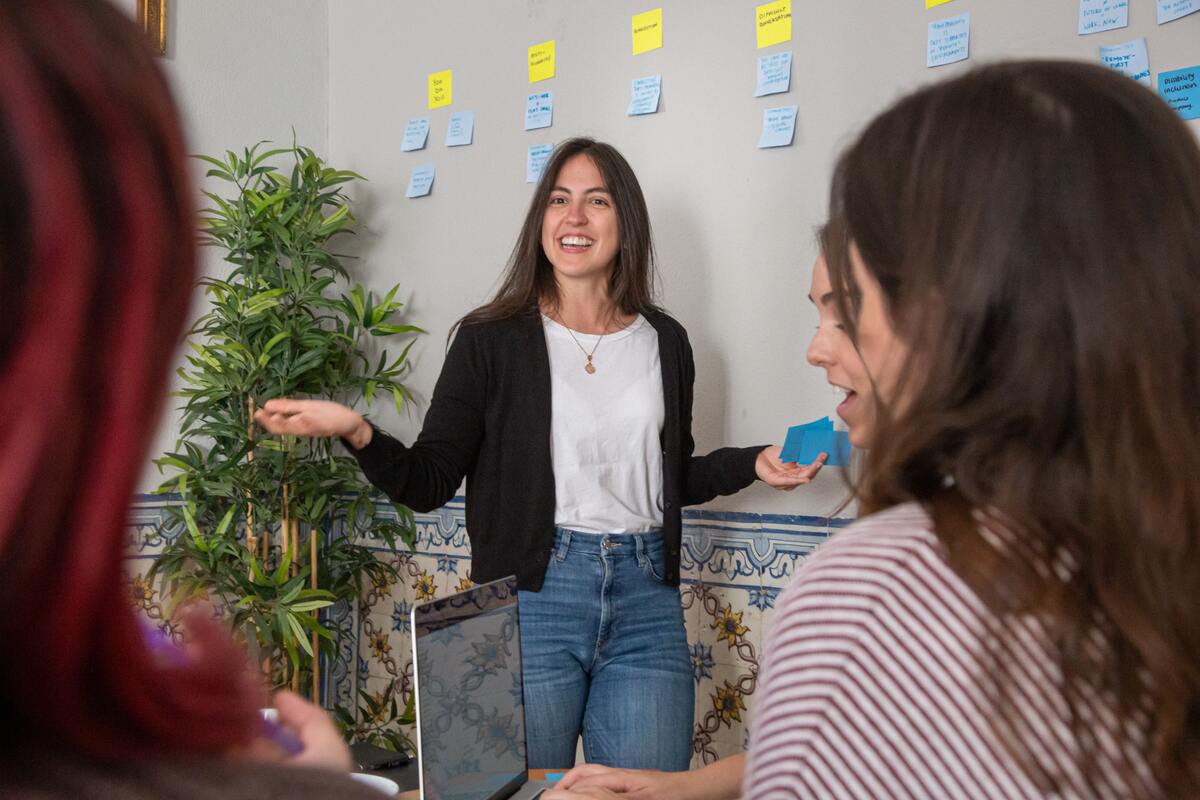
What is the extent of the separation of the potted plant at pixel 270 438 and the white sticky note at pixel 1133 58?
76.9 inches

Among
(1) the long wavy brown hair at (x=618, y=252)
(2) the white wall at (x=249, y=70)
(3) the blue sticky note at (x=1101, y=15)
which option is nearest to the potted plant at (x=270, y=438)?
(2) the white wall at (x=249, y=70)

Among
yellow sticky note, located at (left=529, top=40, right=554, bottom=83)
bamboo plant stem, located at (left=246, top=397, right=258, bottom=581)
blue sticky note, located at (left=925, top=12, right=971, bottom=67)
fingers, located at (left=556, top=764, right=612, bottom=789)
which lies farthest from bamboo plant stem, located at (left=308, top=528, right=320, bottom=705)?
blue sticky note, located at (left=925, top=12, right=971, bottom=67)

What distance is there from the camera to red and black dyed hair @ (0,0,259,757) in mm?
412

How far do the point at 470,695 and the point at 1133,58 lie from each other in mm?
1800

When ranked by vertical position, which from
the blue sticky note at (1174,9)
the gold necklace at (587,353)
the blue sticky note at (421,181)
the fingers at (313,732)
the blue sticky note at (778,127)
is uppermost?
the blue sticky note at (1174,9)

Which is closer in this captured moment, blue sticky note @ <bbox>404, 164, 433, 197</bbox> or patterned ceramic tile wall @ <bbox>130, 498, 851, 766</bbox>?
patterned ceramic tile wall @ <bbox>130, 498, 851, 766</bbox>

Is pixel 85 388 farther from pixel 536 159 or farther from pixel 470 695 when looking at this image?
pixel 536 159

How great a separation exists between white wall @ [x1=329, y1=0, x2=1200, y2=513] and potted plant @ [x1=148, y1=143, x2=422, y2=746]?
0.89ft

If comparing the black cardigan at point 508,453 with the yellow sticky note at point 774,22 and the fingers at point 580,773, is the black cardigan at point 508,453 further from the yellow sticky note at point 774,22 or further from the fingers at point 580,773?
the fingers at point 580,773

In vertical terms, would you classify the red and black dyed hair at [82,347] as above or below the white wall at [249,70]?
below

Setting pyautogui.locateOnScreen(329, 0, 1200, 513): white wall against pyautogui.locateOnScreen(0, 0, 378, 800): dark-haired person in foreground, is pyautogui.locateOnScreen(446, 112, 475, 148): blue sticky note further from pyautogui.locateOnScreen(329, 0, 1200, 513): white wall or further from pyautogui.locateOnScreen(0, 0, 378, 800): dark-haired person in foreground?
pyautogui.locateOnScreen(0, 0, 378, 800): dark-haired person in foreground

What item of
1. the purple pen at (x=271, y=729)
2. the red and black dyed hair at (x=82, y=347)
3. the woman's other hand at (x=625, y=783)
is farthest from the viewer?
the woman's other hand at (x=625, y=783)

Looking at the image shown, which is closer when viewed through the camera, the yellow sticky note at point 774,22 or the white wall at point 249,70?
the yellow sticky note at point 774,22

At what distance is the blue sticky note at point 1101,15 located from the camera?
2.27 metres
